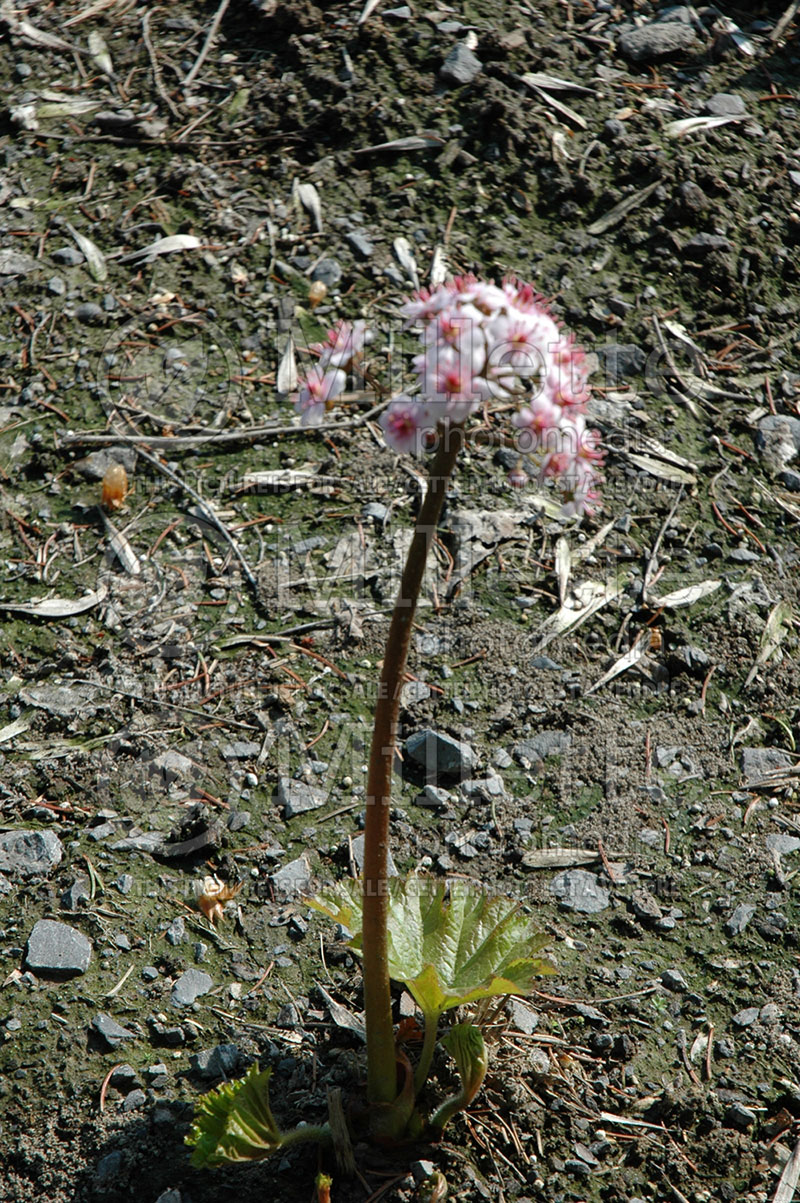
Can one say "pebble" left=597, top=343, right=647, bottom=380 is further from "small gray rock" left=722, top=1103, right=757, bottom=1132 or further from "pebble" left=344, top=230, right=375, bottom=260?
"small gray rock" left=722, top=1103, right=757, bottom=1132

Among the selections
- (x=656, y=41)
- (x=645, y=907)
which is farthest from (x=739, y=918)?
(x=656, y=41)

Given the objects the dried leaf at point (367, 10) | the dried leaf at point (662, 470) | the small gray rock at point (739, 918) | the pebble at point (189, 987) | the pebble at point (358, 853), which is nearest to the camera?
the pebble at point (189, 987)

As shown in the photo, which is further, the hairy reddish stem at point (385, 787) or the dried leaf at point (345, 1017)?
the dried leaf at point (345, 1017)

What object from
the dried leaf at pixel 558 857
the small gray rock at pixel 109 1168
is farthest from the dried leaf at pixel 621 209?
the small gray rock at pixel 109 1168

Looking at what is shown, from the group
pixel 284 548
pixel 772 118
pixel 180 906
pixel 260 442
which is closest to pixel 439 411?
pixel 180 906

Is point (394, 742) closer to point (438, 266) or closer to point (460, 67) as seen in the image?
point (438, 266)

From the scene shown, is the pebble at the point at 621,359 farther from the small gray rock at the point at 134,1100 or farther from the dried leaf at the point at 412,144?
the small gray rock at the point at 134,1100
